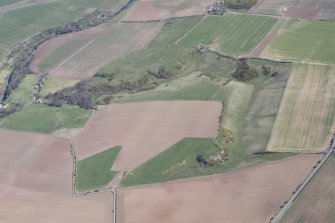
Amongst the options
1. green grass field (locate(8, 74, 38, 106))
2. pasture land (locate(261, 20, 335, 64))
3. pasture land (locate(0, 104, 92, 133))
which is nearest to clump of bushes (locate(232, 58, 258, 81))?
pasture land (locate(261, 20, 335, 64))

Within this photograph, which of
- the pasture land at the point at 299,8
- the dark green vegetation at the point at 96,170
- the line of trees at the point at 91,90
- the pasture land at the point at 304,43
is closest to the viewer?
the dark green vegetation at the point at 96,170

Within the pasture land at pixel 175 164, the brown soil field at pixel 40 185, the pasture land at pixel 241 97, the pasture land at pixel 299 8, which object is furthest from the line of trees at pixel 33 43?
the pasture land at pixel 175 164

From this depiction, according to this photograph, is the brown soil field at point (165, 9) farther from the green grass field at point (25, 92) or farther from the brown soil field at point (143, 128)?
the brown soil field at point (143, 128)

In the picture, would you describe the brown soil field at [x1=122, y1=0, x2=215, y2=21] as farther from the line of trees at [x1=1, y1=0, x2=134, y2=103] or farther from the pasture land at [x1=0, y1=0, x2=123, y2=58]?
the pasture land at [x1=0, y1=0, x2=123, y2=58]

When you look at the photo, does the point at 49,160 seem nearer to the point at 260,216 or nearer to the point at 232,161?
the point at 232,161

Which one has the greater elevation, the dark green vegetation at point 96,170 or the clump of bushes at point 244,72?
the clump of bushes at point 244,72

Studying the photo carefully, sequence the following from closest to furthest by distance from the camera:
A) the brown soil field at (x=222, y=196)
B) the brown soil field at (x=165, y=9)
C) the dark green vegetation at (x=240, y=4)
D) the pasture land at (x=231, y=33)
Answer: the brown soil field at (x=222, y=196), the pasture land at (x=231, y=33), the dark green vegetation at (x=240, y=4), the brown soil field at (x=165, y=9)

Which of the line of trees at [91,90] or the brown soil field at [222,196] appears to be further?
the line of trees at [91,90]
